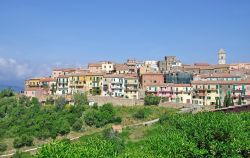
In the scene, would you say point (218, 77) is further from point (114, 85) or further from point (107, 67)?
point (107, 67)

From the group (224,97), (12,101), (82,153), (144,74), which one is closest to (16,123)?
(12,101)

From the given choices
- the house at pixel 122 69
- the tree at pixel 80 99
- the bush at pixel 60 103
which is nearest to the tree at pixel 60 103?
the bush at pixel 60 103

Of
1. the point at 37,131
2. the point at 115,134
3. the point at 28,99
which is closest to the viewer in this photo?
the point at 115,134

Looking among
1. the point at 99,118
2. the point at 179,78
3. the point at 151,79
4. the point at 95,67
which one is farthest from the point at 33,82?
the point at 99,118

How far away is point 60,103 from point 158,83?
64.1 feet

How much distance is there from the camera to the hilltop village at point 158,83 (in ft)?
263

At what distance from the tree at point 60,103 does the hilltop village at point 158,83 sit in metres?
3.53

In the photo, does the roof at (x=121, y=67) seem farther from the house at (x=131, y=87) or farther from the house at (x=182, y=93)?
the house at (x=182, y=93)

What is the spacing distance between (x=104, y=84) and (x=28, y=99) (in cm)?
1534

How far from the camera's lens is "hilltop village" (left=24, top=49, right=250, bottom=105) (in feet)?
263

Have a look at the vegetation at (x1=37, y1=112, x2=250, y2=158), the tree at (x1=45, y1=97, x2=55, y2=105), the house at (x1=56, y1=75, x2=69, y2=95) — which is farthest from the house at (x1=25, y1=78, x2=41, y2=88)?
the vegetation at (x1=37, y1=112, x2=250, y2=158)

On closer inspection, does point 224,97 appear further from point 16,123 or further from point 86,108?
point 16,123

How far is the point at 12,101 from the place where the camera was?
291 ft

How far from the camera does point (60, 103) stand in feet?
264
